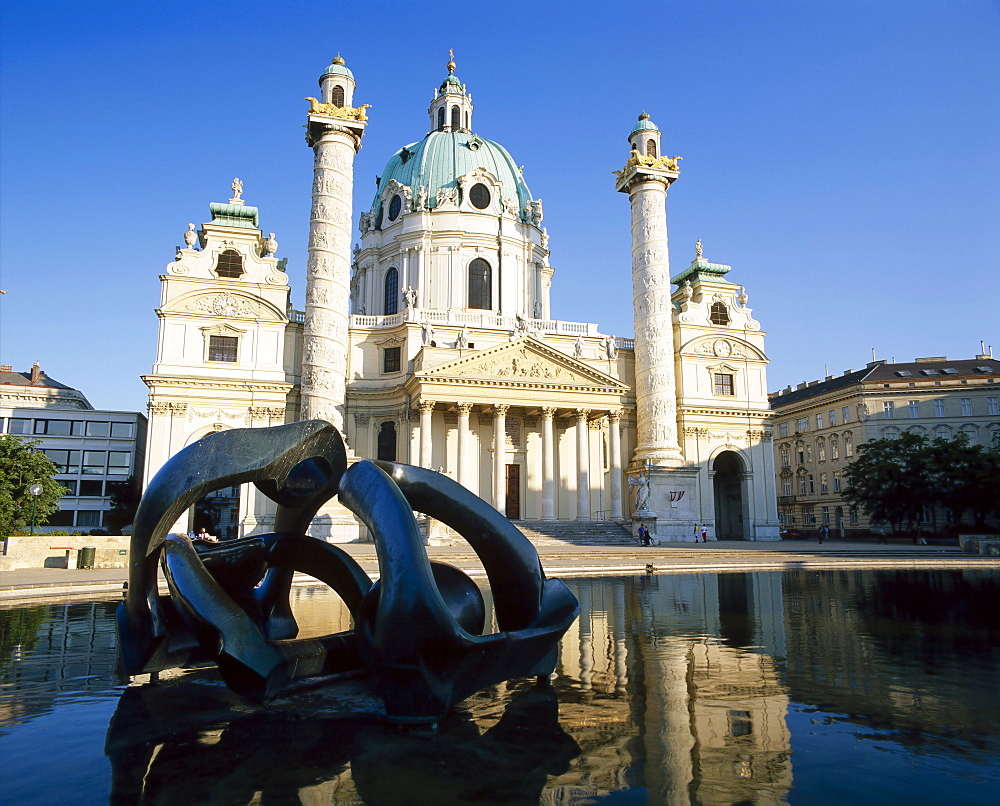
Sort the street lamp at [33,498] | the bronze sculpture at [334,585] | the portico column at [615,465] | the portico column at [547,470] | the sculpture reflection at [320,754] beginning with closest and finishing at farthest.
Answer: the sculpture reflection at [320,754] < the bronze sculpture at [334,585] < the street lamp at [33,498] < the portico column at [547,470] < the portico column at [615,465]

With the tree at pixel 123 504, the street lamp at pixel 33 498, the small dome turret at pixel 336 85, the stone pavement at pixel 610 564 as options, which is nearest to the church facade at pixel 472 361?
the small dome turret at pixel 336 85

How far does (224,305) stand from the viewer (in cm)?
4100

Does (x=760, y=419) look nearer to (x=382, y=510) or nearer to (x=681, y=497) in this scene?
(x=681, y=497)

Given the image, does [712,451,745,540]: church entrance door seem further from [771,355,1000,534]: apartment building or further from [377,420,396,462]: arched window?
[377,420,396,462]: arched window

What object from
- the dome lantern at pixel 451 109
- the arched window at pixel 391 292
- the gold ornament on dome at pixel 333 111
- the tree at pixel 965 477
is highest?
the dome lantern at pixel 451 109

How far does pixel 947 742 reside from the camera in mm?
5449

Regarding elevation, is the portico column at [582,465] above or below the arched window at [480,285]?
below

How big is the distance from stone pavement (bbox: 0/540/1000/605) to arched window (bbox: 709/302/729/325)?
22501mm

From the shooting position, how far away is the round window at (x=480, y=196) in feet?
173

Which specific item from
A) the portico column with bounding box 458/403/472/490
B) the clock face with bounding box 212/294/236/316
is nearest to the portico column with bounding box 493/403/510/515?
the portico column with bounding box 458/403/472/490

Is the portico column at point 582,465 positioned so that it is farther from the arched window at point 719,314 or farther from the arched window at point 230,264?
the arched window at point 230,264

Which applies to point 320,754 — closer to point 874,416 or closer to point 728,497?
point 728,497

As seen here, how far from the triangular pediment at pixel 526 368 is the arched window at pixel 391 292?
43.3 ft

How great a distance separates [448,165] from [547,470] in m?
26.3
